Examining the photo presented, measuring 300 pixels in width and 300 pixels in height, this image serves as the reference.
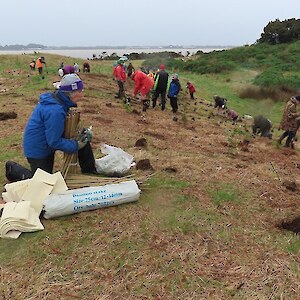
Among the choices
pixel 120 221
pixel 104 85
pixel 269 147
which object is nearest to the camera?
pixel 120 221

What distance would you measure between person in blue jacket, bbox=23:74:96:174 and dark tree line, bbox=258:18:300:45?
123ft

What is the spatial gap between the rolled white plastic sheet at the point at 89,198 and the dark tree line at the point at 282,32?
37387 millimetres

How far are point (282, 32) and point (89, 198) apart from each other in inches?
1507

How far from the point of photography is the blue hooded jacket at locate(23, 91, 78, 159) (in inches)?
172

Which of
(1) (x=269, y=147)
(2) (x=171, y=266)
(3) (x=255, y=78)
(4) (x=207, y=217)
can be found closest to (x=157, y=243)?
(2) (x=171, y=266)

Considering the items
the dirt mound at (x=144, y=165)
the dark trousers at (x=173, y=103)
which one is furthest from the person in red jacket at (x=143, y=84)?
the dirt mound at (x=144, y=165)

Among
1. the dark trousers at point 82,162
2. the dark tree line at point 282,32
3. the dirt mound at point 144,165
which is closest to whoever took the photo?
the dark trousers at point 82,162

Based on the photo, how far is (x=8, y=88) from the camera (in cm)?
1565

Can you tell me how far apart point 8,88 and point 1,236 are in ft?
42.0

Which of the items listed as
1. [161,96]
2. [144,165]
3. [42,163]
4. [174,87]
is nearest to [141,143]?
[144,165]

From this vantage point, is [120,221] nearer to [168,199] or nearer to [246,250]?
[168,199]

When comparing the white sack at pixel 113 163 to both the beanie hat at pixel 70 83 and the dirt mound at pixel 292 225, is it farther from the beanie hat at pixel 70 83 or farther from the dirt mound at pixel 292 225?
the dirt mound at pixel 292 225

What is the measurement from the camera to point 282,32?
38.2 m

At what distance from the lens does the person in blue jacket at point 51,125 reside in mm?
4379
